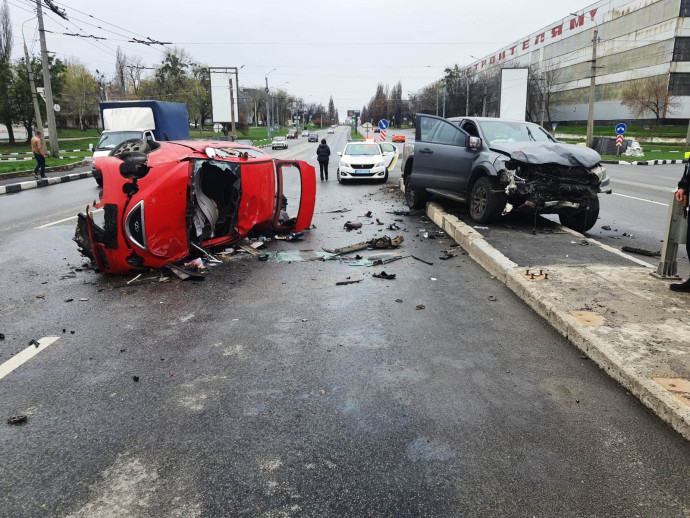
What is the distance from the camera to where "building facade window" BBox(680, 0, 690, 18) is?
51719 mm

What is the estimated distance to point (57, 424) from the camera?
10.2 feet

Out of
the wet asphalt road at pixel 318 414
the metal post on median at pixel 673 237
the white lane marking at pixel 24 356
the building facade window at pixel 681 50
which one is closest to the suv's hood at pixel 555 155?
the metal post on median at pixel 673 237

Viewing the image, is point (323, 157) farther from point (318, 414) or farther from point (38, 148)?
point (318, 414)

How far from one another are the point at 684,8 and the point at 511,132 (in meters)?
57.4

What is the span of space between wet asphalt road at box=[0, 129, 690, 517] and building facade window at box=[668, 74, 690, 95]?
61.6m

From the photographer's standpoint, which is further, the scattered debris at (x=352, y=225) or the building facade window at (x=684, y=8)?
the building facade window at (x=684, y=8)

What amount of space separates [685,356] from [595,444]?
4.59ft

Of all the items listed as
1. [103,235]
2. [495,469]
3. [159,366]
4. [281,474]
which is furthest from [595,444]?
[103,235]

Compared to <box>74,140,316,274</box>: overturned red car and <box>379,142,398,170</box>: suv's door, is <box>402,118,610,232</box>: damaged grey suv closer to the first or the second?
<box>74,140,316,274</box>: overturned red car

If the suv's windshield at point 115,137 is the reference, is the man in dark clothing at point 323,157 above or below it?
below

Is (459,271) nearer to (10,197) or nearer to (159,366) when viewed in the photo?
(159,366)

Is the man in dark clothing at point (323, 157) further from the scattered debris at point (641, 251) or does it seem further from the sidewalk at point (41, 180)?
the scattered debris at point (641, 251)

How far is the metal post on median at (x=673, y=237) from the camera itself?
5.53 meters

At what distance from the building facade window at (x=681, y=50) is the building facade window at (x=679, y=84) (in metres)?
1.71
